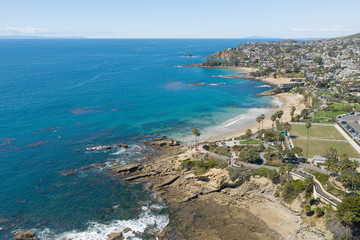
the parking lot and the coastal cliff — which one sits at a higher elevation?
the parking lot

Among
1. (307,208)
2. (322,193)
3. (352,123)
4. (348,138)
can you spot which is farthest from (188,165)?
(352,123)

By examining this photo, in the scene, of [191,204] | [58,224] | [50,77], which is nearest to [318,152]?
[191,204]

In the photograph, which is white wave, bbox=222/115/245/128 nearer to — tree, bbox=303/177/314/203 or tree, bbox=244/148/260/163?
tree, bbox=244/148/260/163

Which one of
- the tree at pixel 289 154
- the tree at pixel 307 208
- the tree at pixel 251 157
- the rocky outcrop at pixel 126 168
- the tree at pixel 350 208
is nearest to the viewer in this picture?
the tree at pixel 350 208

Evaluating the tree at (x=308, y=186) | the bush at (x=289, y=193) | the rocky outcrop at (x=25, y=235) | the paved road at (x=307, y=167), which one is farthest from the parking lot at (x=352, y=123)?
the rocky outcrop at (x=25, y=235)

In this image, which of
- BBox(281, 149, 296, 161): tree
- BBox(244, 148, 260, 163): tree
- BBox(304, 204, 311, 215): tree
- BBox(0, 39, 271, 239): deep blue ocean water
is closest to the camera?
BBox(304, 204, 311, 215): tree


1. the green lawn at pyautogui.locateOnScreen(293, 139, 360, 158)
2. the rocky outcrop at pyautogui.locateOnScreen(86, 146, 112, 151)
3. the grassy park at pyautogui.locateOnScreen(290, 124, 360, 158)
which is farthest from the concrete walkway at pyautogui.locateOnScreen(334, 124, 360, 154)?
the rocky outcrop at pyautogui.locateOnScreen(86, 146, 112, 151)

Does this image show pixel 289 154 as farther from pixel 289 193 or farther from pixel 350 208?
pixel 350 208

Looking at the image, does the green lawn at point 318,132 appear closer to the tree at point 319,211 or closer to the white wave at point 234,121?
the white wave at point 234,121

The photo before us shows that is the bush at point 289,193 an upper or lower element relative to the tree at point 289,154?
lower
